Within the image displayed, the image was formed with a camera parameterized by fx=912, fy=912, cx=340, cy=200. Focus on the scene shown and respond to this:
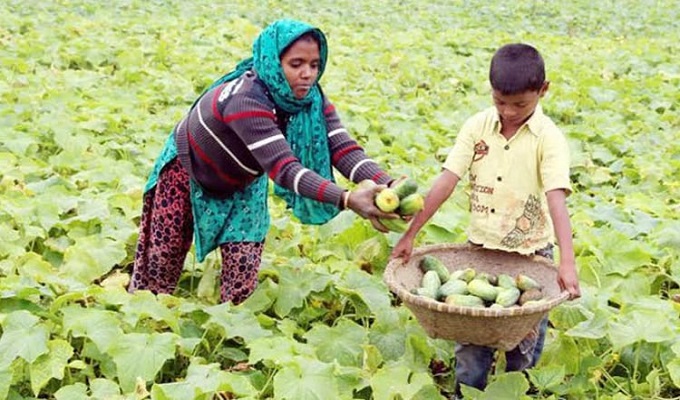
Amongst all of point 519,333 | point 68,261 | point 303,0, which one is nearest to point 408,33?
point 303,0

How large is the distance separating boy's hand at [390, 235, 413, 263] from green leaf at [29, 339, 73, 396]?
1242mm

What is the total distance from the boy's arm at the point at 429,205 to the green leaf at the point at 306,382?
1.80ft

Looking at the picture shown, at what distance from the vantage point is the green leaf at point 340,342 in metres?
3.55

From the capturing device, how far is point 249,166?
3.68 meters

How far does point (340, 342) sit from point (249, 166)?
2.60 ft

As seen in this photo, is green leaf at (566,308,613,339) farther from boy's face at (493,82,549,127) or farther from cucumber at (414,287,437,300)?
boy's face at (493,82,549,127)

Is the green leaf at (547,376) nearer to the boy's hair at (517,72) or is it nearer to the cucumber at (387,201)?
the cucumber at (387,201)

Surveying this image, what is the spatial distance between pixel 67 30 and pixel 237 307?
778cm

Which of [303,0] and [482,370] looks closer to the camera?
[482,370]

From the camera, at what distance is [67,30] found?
1064 cm

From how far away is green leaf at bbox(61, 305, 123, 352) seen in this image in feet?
10.9

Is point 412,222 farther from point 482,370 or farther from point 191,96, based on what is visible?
point 191,96

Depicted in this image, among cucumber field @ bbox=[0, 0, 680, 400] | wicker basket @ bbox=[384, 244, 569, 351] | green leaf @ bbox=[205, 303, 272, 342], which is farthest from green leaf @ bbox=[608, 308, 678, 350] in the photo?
green leaf @ bbox=[205, 303, 272, 342]

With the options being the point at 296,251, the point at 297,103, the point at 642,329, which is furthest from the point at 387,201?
the point at 296,251
